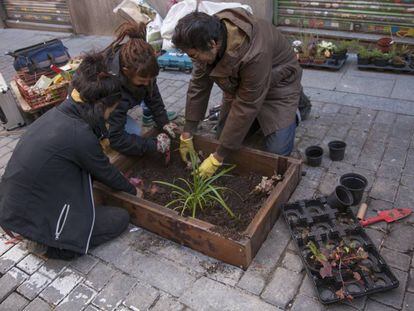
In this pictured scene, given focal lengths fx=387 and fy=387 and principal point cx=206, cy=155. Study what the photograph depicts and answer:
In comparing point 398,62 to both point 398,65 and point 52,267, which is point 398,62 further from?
point 52,267

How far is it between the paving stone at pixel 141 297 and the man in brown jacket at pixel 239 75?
962 millimetres

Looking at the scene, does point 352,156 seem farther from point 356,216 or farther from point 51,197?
point 51,197

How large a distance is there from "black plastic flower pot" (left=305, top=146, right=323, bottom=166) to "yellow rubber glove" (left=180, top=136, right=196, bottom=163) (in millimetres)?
1021

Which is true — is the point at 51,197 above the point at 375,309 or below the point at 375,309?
above

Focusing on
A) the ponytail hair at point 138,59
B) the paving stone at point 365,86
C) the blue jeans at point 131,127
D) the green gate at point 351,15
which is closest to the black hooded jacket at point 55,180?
the ponytail hair at point 138,59

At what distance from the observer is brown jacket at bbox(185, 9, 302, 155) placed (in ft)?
8.89

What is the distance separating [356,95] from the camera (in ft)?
14.7

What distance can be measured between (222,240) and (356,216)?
106 centimetres

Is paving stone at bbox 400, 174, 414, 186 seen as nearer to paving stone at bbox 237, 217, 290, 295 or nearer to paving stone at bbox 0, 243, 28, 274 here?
paving stone at bbox 237, 217, 290, 295

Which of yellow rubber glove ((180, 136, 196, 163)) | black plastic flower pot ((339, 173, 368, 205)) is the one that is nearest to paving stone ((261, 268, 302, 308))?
black plastic flower pot ((339, 173, 368, 205))

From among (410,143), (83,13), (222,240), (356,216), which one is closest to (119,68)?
(222,240)

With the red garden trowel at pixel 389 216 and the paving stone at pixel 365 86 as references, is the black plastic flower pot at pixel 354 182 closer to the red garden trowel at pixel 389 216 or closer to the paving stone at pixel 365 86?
the red garden trowel at pixel 389 216

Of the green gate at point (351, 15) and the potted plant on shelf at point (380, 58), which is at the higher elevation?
the green gate at point (351, 15)

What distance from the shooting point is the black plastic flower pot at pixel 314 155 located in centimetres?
336
